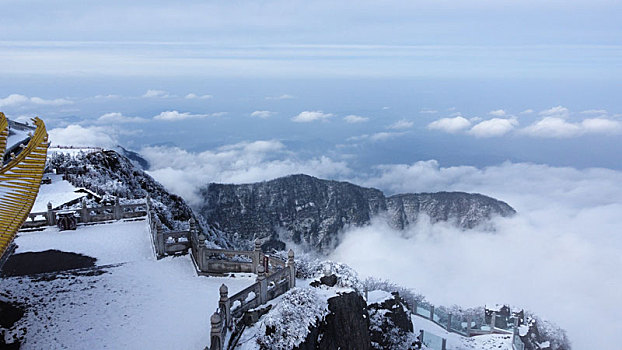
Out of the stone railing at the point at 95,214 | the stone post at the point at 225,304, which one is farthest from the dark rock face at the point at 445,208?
the stone post at the point at 225,304

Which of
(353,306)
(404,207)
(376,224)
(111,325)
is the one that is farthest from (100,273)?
(404,207)

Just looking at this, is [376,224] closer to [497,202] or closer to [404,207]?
[404,207]

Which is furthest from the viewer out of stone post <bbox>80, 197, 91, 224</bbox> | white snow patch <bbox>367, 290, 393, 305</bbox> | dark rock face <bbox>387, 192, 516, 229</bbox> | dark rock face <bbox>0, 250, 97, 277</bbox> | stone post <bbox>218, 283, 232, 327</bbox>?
dark rock face <bbox>387, 192, 516, 229</bbox>

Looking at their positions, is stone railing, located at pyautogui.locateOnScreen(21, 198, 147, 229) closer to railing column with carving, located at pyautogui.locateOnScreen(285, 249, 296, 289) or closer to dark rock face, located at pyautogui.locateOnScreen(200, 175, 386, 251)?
railing column with carving, located at pyautogui.locateOnScreen(285, 249, 296, 289)

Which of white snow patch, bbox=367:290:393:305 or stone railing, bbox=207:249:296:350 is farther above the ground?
stone railing, bbox=207:249:296:350

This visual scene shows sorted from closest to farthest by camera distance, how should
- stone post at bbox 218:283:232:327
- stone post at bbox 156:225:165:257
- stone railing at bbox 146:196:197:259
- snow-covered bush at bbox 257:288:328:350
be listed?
1. stone post at bbox 218:283:232:327
2. snow-covered bush at bbox 257:288:328:350
3. stone post at bbox 156:225:165:257
4. stone railing at bbox 146:196:197:259

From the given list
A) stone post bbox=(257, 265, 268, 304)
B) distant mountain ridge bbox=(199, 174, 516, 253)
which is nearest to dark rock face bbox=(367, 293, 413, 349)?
stone post bbox=(257, 265, 268, 304)

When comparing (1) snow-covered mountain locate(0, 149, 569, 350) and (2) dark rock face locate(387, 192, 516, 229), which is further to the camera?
(2) dark rock face locate(387, 192, 516, 229)

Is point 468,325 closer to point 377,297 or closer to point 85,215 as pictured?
point 377,297
